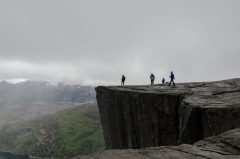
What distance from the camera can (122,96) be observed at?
3203cm

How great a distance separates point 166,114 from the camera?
25969 millimetres

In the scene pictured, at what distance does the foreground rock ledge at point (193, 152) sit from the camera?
429 inches

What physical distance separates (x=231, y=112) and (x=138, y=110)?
13.4 m

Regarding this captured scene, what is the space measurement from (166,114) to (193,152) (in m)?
14.6

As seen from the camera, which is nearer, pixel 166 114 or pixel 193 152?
pixel 193 152

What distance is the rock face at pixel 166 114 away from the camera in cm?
1938

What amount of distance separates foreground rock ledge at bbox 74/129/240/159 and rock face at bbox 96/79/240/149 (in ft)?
20.9

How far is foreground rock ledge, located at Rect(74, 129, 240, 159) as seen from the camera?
10898 mm

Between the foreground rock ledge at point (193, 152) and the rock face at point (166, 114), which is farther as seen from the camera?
the rock face at point (166, 114)

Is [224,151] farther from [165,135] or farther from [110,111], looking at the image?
[110,111]

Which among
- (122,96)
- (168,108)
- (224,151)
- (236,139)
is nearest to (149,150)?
(224,151)

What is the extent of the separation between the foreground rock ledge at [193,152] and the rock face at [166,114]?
20.9 ft

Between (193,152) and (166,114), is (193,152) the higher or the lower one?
the lower one

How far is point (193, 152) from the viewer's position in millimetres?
11453
